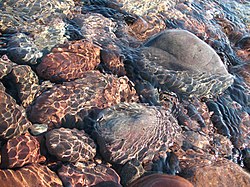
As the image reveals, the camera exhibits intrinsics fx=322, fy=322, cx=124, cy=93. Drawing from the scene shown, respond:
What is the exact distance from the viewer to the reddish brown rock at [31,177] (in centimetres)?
370

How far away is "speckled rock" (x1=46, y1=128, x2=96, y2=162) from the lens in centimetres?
435

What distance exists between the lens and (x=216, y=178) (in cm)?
462

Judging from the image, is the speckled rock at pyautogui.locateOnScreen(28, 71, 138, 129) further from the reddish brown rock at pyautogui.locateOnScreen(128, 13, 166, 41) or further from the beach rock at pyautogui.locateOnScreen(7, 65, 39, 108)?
the reddish brown rock at pyautogui.locateOnScreen(128, 13, 166, 41)

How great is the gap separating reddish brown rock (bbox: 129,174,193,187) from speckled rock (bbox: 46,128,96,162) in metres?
0.78

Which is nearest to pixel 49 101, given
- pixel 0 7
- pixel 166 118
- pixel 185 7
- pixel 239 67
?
pixel 166 118

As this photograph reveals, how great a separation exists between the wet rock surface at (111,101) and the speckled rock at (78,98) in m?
0.02

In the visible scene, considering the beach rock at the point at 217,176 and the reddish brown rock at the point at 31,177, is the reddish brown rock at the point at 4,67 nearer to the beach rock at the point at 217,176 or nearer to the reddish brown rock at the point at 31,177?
the reddish brown rock at the point at 31,177

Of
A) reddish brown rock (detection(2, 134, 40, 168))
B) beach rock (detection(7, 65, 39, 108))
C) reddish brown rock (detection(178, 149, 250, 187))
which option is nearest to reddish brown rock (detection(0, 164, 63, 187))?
reddish brown rock (detection(2, 134, 40, 168))

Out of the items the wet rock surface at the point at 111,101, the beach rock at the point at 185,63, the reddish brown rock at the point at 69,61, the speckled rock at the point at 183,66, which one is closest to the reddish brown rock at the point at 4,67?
the wet rock surface at the point at 111,101

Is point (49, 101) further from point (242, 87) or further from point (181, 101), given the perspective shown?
point (242, 87)

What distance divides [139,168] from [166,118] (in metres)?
1.12

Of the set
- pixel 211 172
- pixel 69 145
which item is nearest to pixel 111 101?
pixel 69 145

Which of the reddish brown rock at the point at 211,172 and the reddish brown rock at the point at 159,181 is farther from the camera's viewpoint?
the reddish brown rock at the point at 211,172

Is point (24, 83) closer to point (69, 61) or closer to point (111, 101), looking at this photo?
point (69, 61)
